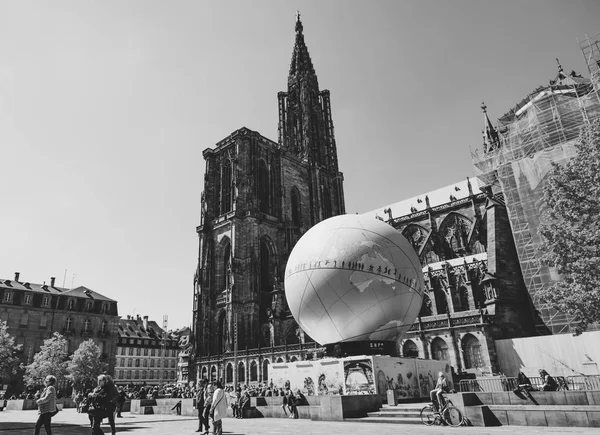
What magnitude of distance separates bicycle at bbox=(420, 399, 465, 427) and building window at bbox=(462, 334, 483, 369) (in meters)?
18.8

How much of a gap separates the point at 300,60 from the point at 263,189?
3030cm

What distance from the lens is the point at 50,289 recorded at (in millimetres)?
51969

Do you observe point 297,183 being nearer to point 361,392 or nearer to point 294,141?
point 294,141

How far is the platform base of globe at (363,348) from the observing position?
16406mm

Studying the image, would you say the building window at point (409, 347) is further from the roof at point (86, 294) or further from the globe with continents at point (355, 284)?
the roof at point (86, 294)

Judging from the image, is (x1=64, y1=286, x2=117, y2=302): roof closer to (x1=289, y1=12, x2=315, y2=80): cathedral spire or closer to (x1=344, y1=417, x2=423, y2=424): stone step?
(x1=289, y1=12, x2=315, y2=80): cathedral spire

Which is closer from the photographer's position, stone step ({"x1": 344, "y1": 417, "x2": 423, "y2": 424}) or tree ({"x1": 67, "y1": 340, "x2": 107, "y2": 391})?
stone step ({"x1": 344, "y1": 417, "x2": 423, "y2": 424})

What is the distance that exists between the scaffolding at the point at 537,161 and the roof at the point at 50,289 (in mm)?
49708

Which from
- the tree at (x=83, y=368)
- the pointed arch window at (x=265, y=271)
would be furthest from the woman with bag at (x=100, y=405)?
the pointed arch window at (x=265, y=271)

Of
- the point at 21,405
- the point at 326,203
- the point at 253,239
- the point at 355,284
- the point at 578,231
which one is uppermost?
the point at 326,203

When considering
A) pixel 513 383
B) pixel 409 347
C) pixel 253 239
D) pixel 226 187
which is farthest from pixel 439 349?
pixel 226 187

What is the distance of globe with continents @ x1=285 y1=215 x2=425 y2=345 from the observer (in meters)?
16.1

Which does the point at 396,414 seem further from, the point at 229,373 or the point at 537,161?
the point at 229,373

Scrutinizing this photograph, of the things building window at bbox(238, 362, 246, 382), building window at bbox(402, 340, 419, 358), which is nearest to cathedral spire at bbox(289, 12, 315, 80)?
building window at bbox(238, 362, 246, 382)
